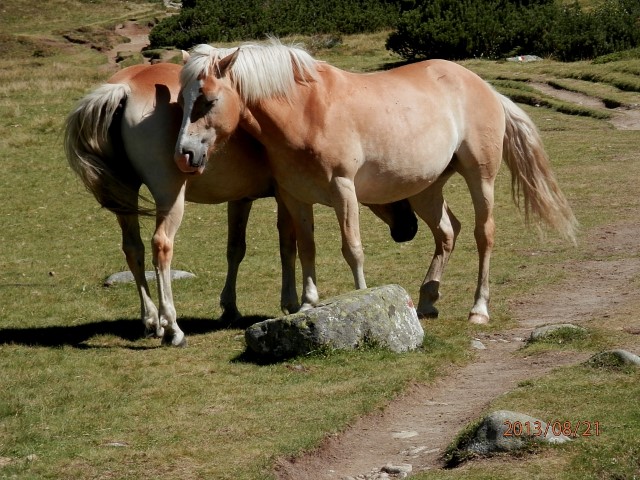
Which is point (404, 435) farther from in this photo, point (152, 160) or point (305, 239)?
point (152, 160)

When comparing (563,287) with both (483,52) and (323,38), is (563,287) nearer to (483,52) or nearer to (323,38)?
(483,52)

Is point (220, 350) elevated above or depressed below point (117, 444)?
below

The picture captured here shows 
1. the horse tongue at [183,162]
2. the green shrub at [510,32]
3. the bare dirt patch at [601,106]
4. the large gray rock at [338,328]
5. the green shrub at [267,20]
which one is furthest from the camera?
the green shrub at [267,20]

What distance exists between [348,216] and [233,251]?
2009 mm

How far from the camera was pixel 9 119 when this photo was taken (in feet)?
90.3

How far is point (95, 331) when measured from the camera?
36.0 feet

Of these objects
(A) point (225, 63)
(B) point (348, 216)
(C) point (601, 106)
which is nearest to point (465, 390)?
(B) point (348, 216)

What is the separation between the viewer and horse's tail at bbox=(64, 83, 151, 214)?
976 cm

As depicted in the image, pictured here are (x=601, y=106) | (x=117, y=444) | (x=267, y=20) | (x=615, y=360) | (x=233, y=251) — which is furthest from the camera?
(x=267, y=20)

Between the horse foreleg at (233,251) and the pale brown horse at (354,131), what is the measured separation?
1007 mm

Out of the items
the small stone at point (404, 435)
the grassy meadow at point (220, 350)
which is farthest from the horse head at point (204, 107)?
the small stone at point (404, 435)

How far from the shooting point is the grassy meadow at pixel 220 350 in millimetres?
6836

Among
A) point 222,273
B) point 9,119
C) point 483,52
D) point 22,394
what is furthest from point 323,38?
point 22,394

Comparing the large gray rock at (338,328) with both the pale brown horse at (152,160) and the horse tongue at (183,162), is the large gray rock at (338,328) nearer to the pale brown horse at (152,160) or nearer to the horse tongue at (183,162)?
the pale brown horse at (152,160)
